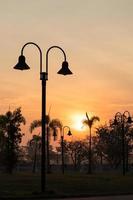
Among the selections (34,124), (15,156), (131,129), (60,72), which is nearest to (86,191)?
(60,72)

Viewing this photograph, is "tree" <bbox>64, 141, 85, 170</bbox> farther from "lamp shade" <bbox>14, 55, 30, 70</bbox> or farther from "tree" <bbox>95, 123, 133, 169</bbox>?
"lamp shade" <bbox>14, 55, 30, 70</bbox>

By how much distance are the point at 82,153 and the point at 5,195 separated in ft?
326

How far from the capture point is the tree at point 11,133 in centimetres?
6944

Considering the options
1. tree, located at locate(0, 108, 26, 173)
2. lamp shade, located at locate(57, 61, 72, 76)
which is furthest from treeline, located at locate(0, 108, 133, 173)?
lamp shade, located at locate(57, 61, 72, 76)

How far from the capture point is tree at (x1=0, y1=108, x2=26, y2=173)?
69.4 meters

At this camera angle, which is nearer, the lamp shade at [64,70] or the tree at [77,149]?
the lamp shade at [64,70]

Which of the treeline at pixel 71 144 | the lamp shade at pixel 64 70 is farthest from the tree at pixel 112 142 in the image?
the lamp shade at pixel 64 70

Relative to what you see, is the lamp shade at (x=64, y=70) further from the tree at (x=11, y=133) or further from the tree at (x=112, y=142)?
the tree at (x=112, y=142)

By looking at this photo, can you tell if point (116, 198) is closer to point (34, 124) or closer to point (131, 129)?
point (34, 124)

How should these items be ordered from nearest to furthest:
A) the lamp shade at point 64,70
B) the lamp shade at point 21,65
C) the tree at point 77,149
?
the lamp shade at point 21,65
the lamp shade at point 64,70
the tree at point 77,149

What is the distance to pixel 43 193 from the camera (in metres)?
27.8

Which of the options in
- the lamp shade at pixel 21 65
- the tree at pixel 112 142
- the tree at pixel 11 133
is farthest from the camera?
the tree at pixel 112 142

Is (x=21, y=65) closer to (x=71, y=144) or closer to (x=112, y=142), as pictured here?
(x=112, y=142)

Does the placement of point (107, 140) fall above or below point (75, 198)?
above
